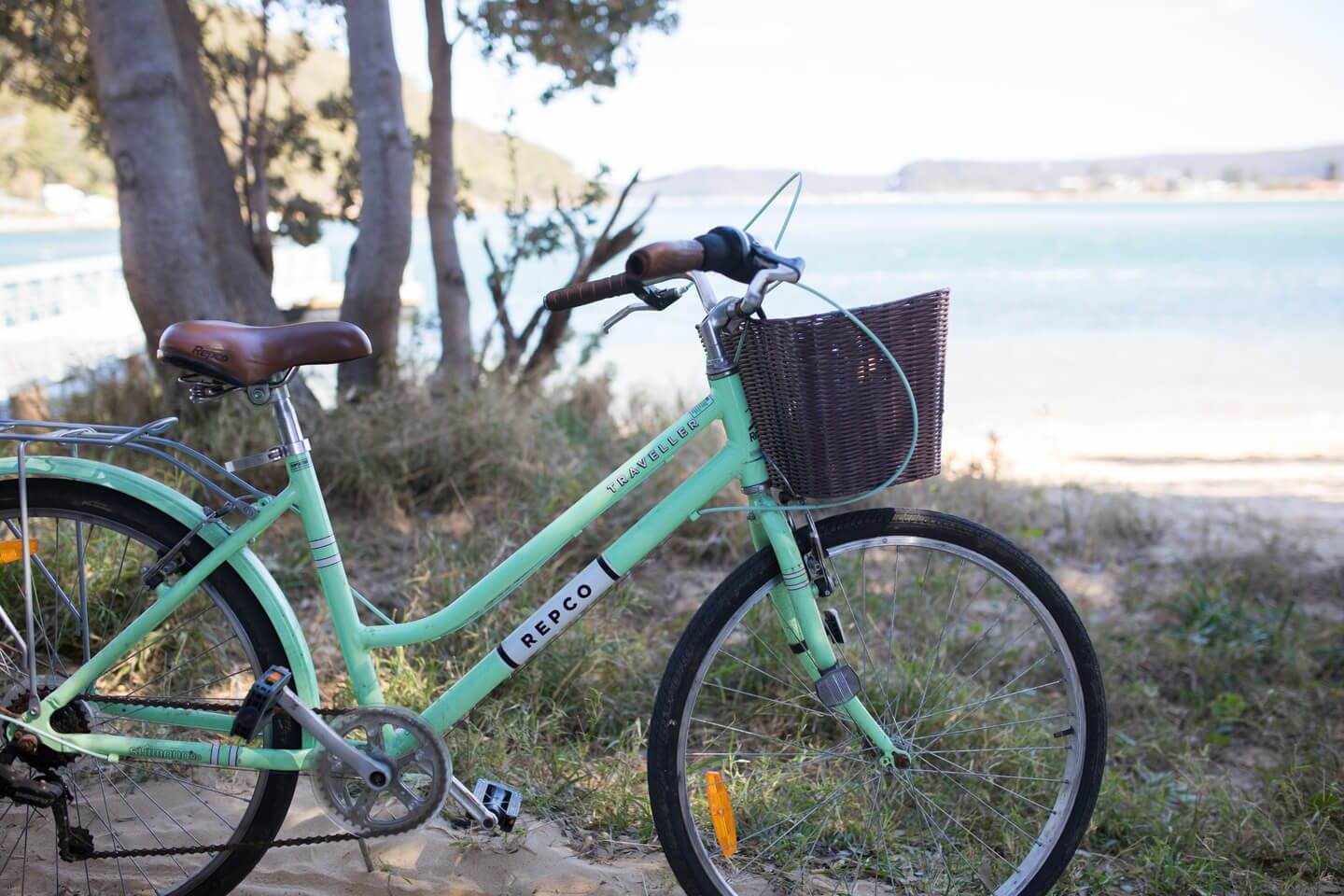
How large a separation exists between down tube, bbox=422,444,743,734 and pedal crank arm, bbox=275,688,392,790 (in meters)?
0.14

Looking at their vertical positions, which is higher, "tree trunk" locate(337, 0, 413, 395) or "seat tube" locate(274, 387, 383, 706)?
"tree trunk" locate(337, 0, 413, 395)

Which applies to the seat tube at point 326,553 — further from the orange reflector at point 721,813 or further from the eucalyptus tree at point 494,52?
the eucalyptus tree at point 494,52

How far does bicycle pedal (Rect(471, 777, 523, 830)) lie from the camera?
2201 mm

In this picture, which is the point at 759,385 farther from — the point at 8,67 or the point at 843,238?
the point at 843,238

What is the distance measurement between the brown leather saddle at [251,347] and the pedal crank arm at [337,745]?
2.05 ft

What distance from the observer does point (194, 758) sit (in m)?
2.07

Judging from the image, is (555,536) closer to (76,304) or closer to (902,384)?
(902,384)

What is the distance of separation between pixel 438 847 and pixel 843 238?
50.5m

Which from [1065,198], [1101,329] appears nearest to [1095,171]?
[1065,198]

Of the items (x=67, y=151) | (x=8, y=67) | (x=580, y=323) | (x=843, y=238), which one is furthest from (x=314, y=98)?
(x=843, y=238)

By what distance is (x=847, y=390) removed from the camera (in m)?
1.88

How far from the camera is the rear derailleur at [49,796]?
6.59 feet

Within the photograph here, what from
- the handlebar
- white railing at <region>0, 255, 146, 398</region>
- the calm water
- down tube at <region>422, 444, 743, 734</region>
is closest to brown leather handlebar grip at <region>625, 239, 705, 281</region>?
the handlebar

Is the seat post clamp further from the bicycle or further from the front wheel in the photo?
the front wheel
